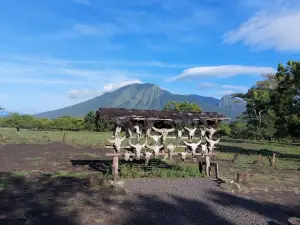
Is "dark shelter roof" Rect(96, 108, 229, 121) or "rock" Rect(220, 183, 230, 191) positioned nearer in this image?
"rock" Rect(220, 183, 230, 191)

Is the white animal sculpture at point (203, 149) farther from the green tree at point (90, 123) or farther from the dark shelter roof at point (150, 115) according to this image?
the green tree at point (90, 123)

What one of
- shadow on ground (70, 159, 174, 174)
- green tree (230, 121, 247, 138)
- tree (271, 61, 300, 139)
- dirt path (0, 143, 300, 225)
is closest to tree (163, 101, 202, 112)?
green tree (230, 121, 247, 138)

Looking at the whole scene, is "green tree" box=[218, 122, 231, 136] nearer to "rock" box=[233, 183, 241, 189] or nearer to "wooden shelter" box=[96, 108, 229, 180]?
"wooden shelter" box=[96, 108, 229, 180]

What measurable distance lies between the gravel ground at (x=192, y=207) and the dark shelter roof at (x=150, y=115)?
3120mm

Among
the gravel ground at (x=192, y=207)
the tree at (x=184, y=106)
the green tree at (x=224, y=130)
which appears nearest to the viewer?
the gravel ground at (x=192, y=207)

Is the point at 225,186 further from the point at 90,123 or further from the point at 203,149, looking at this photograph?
the point at 90,123

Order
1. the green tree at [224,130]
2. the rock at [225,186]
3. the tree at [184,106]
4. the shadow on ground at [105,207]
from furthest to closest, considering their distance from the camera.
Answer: the tree at [184,106]
the green tree at [224,130]
the rock at [225,186]
the shadow on ground at [105,207]

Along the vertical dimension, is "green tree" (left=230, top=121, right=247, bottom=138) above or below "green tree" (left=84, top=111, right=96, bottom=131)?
below

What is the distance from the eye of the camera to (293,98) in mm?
33250

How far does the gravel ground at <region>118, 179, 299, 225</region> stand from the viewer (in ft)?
32.0

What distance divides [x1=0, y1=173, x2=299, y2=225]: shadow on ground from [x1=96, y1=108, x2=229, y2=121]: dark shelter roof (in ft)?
11.3

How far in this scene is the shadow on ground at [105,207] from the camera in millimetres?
9492

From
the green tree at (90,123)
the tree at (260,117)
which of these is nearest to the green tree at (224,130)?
the tree at (260,117)

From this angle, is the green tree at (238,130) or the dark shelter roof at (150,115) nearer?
the dark shelter roof at (150,115)
